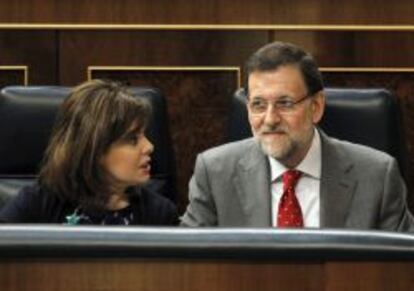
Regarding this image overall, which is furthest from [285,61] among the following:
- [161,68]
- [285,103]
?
Answer: [161,68]

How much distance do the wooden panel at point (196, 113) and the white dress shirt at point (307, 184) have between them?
1425 mm

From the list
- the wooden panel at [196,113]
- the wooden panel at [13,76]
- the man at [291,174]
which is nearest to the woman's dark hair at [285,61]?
the man at [291,174]

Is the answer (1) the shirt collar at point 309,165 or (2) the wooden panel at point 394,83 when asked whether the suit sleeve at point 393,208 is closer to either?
(1) the shirt collar at point 309,165

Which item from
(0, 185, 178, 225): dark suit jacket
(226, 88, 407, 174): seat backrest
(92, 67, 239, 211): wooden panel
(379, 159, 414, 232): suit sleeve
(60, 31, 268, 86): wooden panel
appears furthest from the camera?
(60, 31, 268, 86): wooden panel

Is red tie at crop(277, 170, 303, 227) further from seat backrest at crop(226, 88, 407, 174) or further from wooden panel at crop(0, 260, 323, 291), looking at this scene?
Answer: wooden panel at crop(0, 260, 323, 291)

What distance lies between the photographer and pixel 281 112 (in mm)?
1928

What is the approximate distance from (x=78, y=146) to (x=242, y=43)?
1.66 meters

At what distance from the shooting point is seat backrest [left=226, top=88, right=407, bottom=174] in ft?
7.08

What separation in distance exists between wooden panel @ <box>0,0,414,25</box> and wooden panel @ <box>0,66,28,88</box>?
0.71 feet

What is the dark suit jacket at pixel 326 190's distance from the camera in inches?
74.4

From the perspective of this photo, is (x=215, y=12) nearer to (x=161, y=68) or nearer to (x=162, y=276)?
(x=161, y=68)

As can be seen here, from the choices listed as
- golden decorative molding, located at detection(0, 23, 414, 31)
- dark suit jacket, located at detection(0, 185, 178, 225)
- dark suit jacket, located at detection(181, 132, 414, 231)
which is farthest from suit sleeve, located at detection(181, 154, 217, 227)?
golden decorative molding, located at detection(0, 23, 414, 31)

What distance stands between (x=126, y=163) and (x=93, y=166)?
0.07 m

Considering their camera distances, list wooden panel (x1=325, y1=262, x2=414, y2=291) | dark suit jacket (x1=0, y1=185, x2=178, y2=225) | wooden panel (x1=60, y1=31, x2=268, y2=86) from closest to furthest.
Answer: wooden panel (x1=325, y1=262, x2=414, y2=291) < dark suit jacket (x1=0, y1=185, x2=178, y2=225) < wooden panel (x1=60, y1=31, x2=268, y2=86)
